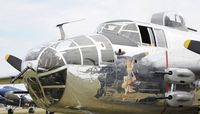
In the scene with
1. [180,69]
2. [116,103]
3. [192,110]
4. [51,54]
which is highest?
[51,54]

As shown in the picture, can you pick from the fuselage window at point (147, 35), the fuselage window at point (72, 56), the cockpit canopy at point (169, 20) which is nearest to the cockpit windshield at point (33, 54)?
the fuselage window at point (72, 56)

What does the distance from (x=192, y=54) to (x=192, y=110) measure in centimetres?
185

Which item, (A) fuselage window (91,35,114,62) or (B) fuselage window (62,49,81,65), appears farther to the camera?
(A) fuselage window (91,35,114,62)

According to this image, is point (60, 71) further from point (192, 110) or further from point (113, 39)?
point (192, 110)

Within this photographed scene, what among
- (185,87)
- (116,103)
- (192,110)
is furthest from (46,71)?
(192,110)

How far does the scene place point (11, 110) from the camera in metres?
45.1

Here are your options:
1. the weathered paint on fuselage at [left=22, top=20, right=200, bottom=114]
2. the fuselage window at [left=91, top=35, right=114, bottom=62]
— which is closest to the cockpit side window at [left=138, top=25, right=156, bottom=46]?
the weathered paint on fuselage at [left=22, top=20, right=200, bottom=114]

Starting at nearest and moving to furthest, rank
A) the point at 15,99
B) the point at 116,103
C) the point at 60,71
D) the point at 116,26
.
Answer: the point at 60,71 < the point at 116,103 < the point at 116,26 < the point at 15,99

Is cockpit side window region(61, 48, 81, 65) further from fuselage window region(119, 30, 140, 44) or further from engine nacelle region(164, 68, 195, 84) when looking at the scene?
engine nacelle region(164, 68, 195, 84)

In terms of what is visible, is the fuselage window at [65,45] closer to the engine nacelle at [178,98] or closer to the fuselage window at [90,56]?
the fuselage window at [90,56]

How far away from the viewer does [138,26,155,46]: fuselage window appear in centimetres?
1111

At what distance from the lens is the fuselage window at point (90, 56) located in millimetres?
9250

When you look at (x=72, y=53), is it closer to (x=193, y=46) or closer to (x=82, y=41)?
(x=82, y=41)

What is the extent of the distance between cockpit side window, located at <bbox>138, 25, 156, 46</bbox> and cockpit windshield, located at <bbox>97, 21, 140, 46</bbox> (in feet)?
0.68
